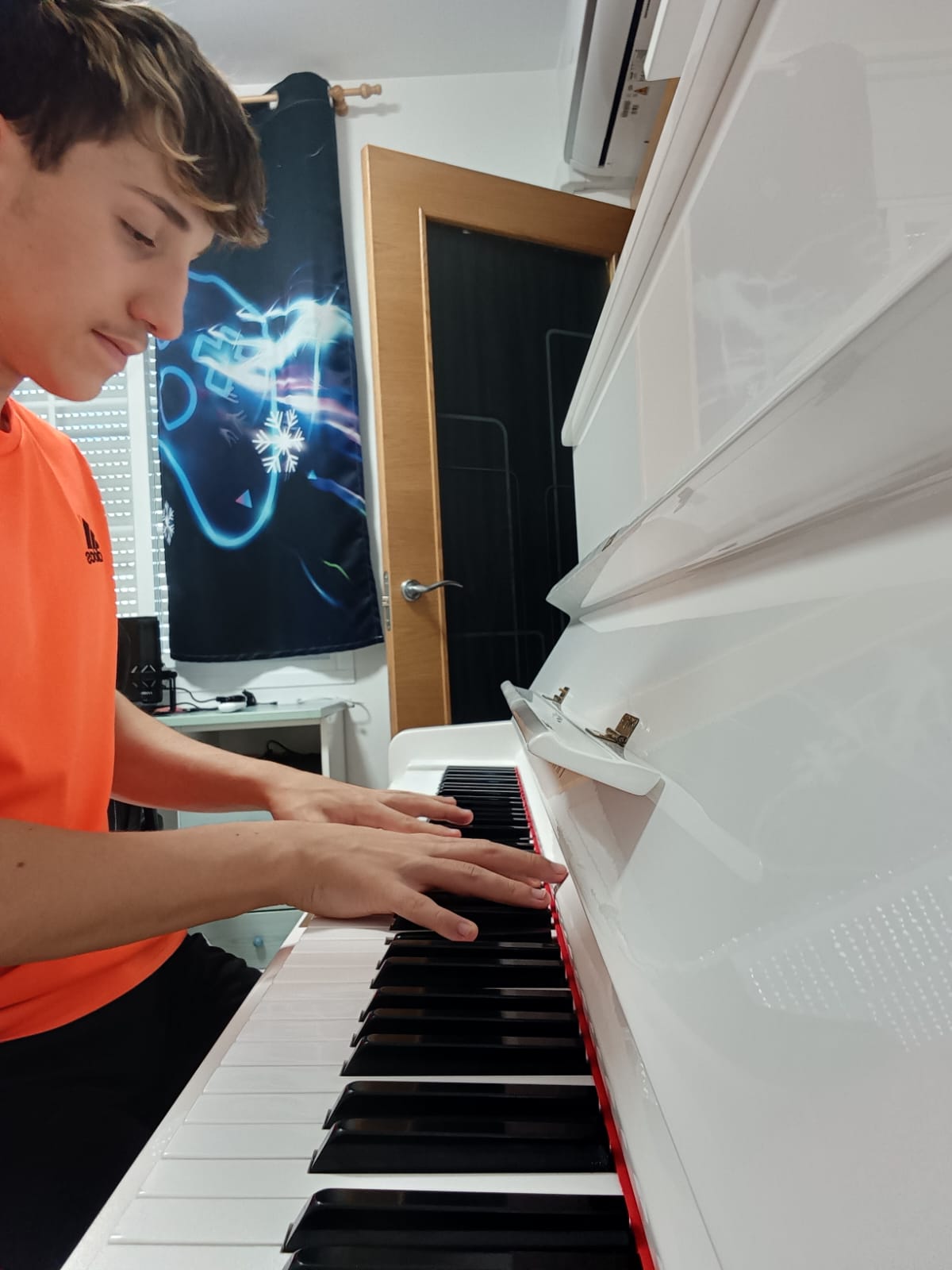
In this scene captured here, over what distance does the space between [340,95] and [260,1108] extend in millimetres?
2759

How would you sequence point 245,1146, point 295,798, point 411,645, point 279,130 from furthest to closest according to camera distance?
point 279,130 → point 411,645 → point 295,798 → point 245,1146

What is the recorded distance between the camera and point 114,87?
25.4 inches

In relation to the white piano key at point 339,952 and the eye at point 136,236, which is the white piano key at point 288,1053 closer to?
the white piano key at point 339,952

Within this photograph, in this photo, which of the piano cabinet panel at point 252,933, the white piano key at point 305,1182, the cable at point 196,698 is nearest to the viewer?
the white piano key at point 305,1182

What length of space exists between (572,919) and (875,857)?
1.00ft

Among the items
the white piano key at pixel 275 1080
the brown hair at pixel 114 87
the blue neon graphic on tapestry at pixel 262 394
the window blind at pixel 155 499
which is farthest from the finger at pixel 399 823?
the window blind at pixel 155 499

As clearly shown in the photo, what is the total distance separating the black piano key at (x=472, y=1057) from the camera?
1.31ft

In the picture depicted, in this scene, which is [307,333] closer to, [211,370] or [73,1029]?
[211,370]

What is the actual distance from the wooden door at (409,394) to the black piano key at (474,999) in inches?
54.9

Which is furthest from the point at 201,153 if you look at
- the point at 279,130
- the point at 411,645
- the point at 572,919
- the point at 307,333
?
the point at 279,130

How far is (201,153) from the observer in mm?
704

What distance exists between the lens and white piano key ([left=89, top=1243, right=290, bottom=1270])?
29 cm

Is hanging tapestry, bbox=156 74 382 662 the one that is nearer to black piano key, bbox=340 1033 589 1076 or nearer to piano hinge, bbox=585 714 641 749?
piano hinge, bbox=585 714 641 749

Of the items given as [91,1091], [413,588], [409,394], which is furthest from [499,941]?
[409,394]
